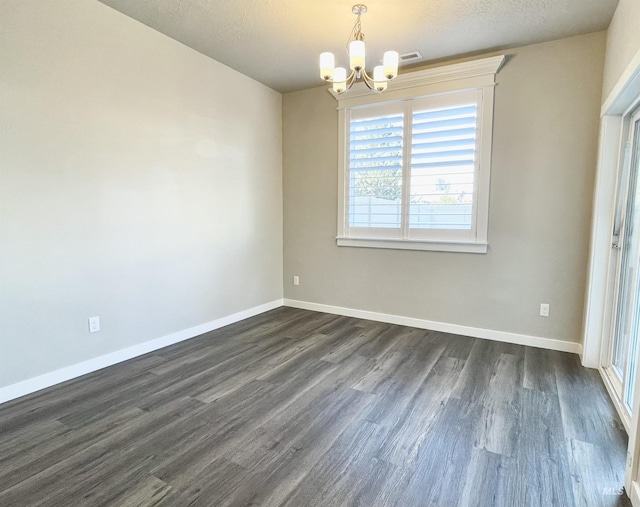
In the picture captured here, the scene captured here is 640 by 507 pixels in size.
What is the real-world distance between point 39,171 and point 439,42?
3.33 m

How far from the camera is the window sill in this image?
3.56m

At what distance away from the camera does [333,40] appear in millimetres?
3121

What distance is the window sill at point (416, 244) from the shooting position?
356cm

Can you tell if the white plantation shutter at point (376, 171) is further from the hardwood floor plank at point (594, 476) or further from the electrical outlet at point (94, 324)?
the electrical outlet at point (94, 324)

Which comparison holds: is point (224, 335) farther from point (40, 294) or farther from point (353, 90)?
point (353, 90)

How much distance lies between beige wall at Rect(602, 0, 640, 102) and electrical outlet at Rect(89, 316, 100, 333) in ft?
12.8

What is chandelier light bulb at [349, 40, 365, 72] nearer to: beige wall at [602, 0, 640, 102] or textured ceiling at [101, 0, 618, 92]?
textured ceiling at [101, 0, 618, 92]

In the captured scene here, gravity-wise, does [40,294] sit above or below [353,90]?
below

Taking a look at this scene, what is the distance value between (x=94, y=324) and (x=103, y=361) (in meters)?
0.32

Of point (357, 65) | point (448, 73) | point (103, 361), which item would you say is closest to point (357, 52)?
point (357, 65)

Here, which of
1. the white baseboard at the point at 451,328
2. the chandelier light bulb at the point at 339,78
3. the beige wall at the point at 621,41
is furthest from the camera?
the white baseboard at the point at 451,328

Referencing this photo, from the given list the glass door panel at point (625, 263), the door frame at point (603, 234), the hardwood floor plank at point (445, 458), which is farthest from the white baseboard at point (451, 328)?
the hardwood floor plank at point (445, 458)

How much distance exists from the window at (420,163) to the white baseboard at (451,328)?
2.67 ft

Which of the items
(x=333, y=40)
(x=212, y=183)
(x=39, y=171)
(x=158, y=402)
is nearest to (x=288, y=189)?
(x=212, y=183)
